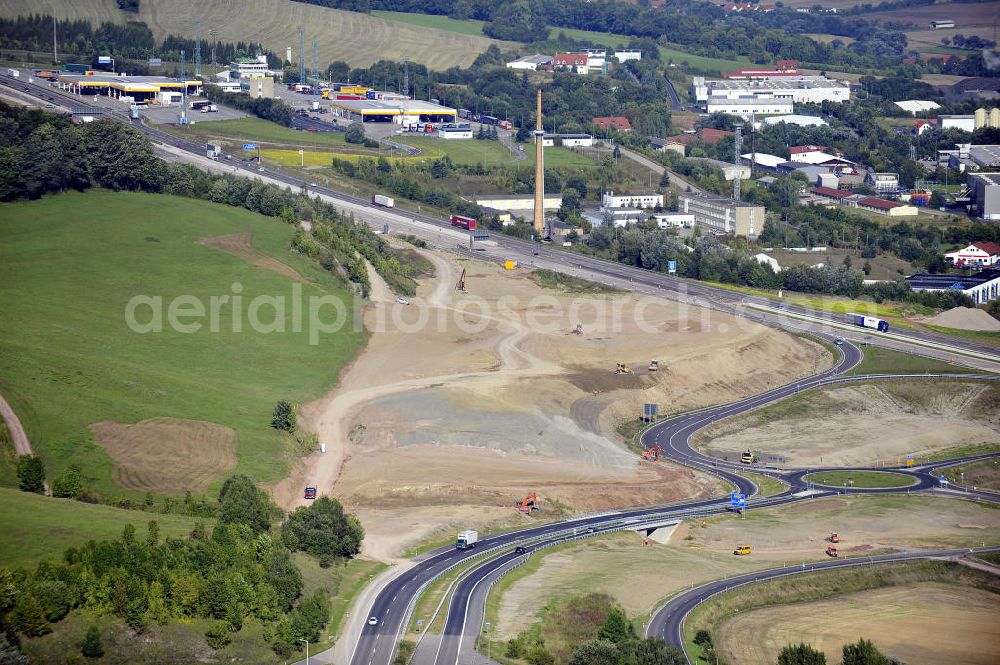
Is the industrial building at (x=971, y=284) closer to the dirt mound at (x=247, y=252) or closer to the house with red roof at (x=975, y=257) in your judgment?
the house with red roof at (x=975, y=257)

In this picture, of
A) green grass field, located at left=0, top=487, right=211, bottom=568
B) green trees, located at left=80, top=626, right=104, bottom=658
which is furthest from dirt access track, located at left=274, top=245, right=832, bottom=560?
green trees, located at left=80, top=626, right=104, bottom=658

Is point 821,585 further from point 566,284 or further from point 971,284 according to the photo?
point 971,284

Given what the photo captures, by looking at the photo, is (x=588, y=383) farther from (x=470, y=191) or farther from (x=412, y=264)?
(x=470, y=191)

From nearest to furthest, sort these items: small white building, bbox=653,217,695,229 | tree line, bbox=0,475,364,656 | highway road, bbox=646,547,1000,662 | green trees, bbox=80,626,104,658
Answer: green trees, bbox=80,626,104,658 → tree line, bbox=0,475,364,656 → highway road, bbox=646,547,1000,662 → small white building, bbox=653,217,695,229

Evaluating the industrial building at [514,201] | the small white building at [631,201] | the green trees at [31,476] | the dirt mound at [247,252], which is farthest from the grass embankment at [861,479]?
the small white building at [631,201]

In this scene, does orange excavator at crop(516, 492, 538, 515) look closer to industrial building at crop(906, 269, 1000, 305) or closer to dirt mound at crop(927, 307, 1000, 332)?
dirt mound at crop(927, 307, 1000, 332)

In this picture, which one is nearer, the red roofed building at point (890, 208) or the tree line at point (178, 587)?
the tree line at point (178, 587)
